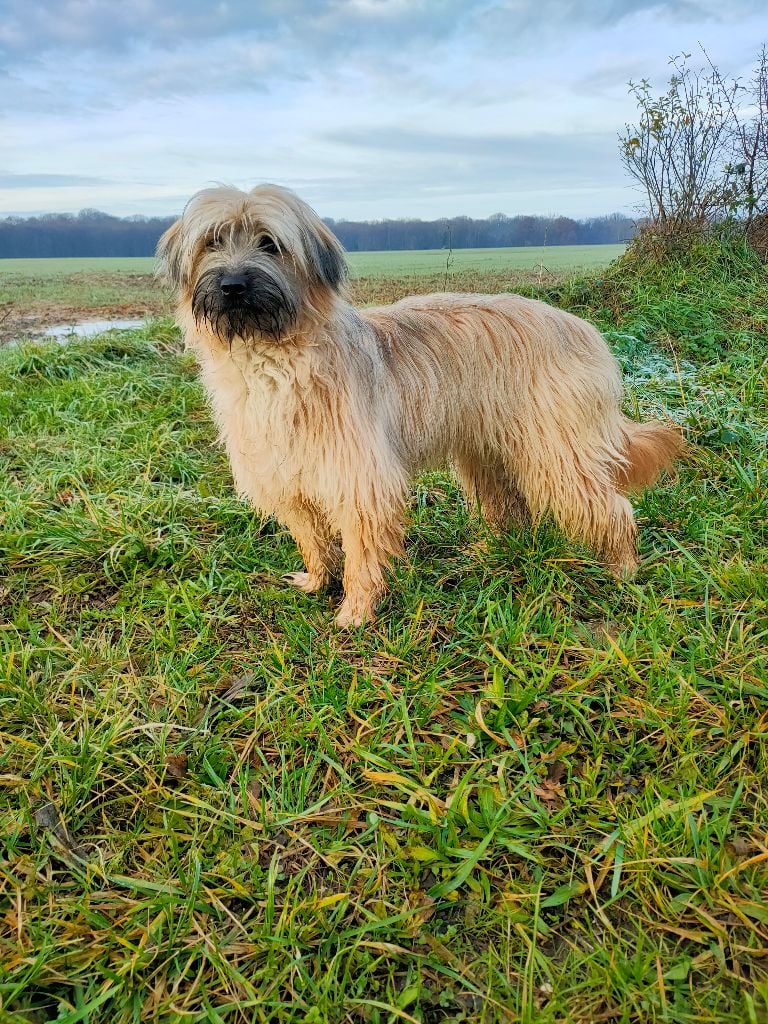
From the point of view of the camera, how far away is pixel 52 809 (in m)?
2.22

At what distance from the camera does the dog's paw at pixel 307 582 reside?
357cm

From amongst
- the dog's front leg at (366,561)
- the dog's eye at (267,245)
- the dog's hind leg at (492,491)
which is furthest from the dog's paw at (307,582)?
the dog's eye at (267,245)

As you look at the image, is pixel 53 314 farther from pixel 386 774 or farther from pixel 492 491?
pixel 386 774

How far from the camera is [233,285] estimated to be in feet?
8.67

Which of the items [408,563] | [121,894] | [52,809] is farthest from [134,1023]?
[408,563]

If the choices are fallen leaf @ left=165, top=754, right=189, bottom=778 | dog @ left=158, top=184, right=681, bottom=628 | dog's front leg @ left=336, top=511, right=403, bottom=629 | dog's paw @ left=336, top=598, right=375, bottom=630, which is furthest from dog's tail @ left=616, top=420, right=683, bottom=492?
fallen leaf @ left=165, top=754, right=189, bottom=778

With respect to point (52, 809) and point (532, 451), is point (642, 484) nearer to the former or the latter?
point (532, 451)

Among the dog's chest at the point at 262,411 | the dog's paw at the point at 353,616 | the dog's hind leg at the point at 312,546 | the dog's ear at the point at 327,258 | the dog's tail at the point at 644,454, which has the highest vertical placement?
the dog's ear at the point at 327,258

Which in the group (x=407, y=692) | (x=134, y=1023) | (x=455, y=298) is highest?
(x=455, y=298)

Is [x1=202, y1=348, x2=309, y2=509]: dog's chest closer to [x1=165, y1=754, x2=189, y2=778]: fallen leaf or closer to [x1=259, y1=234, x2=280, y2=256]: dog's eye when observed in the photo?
[x1=259, y1=234, x2=280, y2=256]: dog's eye

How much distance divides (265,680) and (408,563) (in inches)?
40.0

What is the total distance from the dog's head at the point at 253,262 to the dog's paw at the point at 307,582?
1.31 m

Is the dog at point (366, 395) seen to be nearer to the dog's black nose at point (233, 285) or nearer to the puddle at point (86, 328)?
the dog's black nose at point (233, 285)

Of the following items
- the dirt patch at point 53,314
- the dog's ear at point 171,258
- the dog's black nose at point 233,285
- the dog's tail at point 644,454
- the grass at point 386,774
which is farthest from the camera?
the dirt patch at point 53,314
